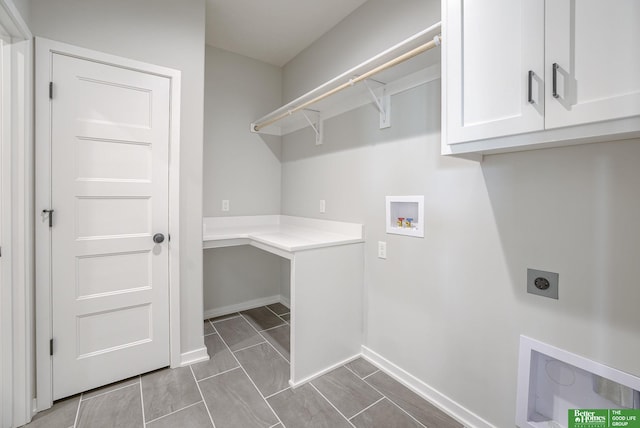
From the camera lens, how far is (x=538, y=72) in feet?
3.22

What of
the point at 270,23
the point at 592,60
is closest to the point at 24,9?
the point at 270,23

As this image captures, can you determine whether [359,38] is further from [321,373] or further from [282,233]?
[321,373]

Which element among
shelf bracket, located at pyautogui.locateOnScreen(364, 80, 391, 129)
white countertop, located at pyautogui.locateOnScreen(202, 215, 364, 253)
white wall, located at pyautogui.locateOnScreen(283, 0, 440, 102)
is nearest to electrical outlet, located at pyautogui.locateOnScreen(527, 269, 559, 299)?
white countertop, located at pyautogui.locateOnScreen(202, 215, 364, 253)

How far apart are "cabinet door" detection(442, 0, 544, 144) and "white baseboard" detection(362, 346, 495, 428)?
57.6 inches

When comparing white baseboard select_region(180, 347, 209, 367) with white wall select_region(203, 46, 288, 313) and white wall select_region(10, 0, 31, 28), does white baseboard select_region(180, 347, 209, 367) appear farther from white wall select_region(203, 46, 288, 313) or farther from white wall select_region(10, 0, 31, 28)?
white wall select_region(10, 0, 31, 28)

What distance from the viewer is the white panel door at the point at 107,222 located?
1731 mm

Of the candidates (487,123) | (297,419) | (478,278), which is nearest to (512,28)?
(487,123)

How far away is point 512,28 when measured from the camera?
3.44ft

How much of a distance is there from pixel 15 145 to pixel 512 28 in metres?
2.39

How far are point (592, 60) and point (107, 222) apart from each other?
8.15ft

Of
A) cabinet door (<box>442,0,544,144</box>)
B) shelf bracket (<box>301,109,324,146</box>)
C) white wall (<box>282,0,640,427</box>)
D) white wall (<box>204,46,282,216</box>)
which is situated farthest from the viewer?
white wall (<box>204,46,282,216</box>)

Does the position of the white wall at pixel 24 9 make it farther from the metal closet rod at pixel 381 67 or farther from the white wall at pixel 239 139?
the metal closet rod at pixel 381 67

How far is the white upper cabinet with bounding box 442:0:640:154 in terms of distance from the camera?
838 mm

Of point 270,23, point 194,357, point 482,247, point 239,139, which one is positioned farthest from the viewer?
point 239,139
